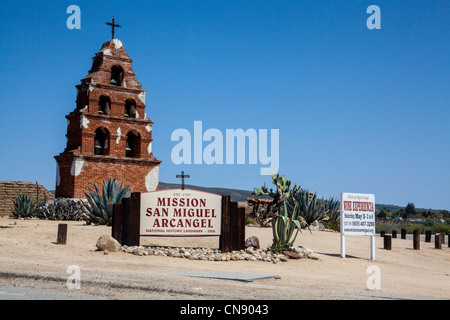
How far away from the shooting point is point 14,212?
75.3ft

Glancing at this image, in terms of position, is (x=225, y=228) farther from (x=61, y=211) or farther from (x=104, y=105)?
(x=104, y=105)

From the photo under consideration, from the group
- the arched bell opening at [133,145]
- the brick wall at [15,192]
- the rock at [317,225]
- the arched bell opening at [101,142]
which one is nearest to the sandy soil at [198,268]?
the rock at [317,225]

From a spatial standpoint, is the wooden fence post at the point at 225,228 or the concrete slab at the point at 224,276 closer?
the concrete slab at the point at 224,276

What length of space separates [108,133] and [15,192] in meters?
5.43

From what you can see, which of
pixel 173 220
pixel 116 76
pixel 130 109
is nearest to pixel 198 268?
pixel 173 220

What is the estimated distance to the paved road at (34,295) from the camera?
664cm

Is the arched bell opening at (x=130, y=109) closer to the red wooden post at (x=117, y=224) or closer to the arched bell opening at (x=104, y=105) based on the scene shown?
the arched bell opening at (x=104, y=105)

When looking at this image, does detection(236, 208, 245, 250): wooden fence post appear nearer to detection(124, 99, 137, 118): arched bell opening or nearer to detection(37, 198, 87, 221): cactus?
detection(37, 198, 87, 221): cactus

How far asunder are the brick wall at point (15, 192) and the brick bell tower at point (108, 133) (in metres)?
1.34

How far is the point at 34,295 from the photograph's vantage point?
22.4 feet

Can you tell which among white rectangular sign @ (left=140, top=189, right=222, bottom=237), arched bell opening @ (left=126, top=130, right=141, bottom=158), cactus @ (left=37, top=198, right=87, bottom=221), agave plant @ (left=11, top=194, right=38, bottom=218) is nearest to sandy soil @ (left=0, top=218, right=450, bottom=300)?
white rectangular sign @ (left=140, top=189, right=222, bottom=237)

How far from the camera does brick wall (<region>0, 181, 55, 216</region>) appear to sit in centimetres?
2545

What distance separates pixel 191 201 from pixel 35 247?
4124mm
